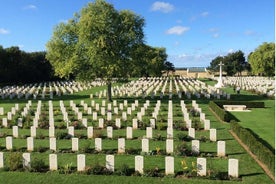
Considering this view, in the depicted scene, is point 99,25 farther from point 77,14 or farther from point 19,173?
point 19,173

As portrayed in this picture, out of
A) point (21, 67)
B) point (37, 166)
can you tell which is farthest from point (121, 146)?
point (21, 67)

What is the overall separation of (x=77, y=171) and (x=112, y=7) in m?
25.2

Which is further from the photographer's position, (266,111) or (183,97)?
(183,97)

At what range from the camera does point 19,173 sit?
1280cm

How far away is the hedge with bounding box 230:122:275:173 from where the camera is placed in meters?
12.8

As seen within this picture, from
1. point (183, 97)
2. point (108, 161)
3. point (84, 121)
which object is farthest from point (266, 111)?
point (108, 161)

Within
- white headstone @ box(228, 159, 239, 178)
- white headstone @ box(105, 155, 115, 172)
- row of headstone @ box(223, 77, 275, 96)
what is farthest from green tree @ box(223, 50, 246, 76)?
white headstone @ box(105, 155, 115, 172)

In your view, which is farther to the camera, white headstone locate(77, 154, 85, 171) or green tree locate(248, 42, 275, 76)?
green tree locate(248, 42, 275, 76)

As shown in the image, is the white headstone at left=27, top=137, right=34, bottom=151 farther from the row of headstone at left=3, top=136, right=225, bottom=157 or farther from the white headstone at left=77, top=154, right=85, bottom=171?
the white headstone at left=77, top=154, right=85, bottom=171

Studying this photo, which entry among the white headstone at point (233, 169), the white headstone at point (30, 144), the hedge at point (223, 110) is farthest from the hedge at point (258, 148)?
the white headstone at point (30, 144)

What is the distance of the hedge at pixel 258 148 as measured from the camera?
12.8m

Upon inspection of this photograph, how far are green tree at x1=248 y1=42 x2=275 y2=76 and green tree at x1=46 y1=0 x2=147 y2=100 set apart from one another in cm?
5314

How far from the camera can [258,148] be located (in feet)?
47.5

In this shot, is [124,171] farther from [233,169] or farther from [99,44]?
[99,44]
